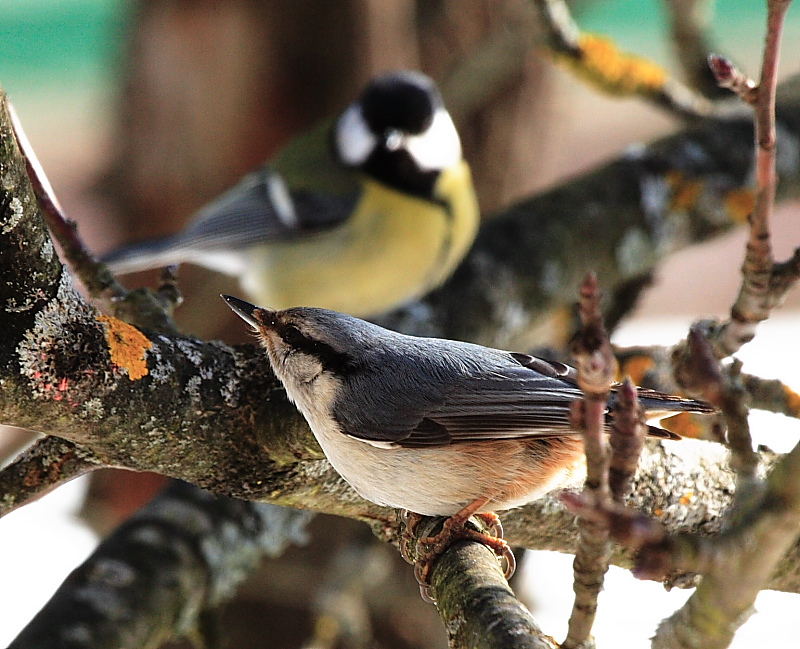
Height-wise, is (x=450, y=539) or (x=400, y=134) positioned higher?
(x=400, y=134)

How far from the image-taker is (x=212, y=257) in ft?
8.30

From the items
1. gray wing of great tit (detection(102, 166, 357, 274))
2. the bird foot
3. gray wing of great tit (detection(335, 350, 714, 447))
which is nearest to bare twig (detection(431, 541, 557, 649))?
the bird foot

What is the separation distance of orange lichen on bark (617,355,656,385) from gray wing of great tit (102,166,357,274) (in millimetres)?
1158

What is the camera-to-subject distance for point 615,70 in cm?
218

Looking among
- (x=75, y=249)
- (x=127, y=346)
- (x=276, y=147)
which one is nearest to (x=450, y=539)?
(x=127, y=346)

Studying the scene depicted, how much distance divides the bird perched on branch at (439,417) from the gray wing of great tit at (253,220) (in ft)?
4.24

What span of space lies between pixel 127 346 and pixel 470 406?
0.44m

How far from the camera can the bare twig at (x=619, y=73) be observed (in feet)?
6.81

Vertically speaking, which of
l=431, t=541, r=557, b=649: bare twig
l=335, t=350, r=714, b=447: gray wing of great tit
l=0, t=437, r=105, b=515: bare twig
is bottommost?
l=431, t=541, r=557, b=649: bare twig

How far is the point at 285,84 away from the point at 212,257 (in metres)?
0.68

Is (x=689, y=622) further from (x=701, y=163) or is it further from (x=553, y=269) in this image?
(x=701, y=163)

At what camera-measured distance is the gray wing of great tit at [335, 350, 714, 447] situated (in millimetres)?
1138

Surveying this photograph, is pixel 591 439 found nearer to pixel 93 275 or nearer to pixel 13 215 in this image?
pixel 13 215

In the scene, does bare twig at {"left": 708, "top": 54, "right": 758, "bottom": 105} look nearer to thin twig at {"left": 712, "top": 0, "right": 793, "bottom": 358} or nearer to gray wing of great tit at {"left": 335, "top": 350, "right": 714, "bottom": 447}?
thin twig at {"left": 712, "top": 0, "right": 793, "bottom": 358}
